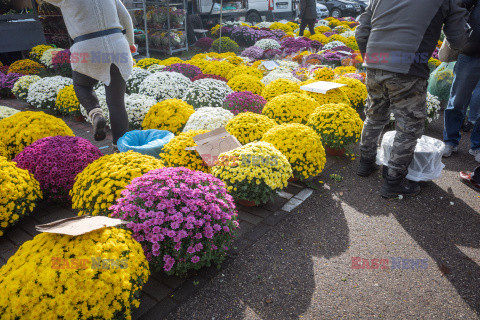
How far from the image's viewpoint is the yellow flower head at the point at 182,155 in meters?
3.69

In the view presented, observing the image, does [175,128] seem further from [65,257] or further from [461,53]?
[461,53]

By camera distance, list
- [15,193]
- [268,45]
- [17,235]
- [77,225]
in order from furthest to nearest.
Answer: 1. [268,45]
2. [17,235]
3. [15,193]
4. [77,225]

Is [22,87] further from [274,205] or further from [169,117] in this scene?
[274,205]

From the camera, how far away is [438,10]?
128 inches

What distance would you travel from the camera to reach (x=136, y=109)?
18.2ft

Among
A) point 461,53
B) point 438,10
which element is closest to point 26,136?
point 438,10

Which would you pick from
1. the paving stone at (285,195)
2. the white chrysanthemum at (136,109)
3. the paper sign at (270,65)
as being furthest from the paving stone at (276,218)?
the paper sign at (270,65)

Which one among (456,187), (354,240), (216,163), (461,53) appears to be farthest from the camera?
(461,53)

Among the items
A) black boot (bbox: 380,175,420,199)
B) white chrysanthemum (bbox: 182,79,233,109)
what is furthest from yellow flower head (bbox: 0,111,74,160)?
black boot (bbox: 380,175,420,199)

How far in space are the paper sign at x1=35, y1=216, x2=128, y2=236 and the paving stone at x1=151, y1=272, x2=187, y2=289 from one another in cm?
74

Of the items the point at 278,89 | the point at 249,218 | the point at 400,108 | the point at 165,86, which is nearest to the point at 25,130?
the point at 165,86

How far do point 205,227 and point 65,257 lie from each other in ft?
3.10

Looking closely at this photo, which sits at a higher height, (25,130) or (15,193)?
(25,130)

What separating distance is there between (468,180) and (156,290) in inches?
153
